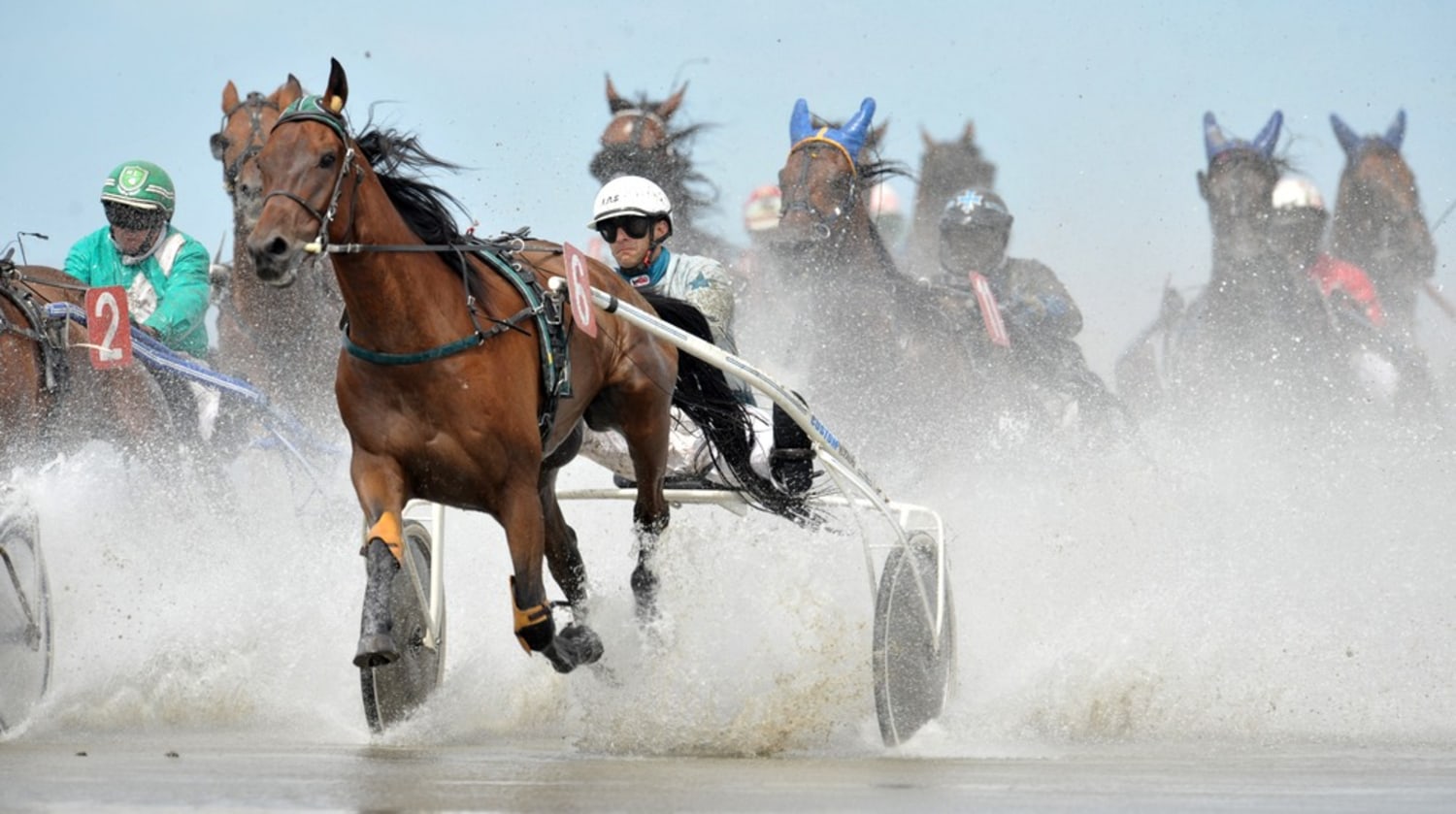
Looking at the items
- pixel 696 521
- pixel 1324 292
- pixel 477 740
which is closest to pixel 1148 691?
pixel 696 521

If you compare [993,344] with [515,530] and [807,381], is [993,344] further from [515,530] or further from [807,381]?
[515,530]

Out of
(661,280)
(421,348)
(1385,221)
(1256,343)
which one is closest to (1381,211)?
(1385,221)

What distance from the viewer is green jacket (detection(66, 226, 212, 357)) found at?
1038 cm

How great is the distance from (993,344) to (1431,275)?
5624 mm

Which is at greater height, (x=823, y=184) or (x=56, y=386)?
(x=823, y=184)

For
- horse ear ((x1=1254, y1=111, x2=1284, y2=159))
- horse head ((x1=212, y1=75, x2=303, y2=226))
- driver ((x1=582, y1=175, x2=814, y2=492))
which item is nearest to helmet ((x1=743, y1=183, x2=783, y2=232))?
horse ear ((x1=1254, y1=111, x2=1284, y2=159))

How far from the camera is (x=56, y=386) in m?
9.09

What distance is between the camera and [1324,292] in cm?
1558

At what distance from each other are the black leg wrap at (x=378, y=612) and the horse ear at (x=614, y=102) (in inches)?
331

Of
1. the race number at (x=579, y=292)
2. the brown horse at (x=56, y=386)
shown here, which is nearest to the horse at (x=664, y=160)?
the brown horse at (x=56, y=386)

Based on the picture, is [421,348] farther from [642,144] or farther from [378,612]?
[642,144]

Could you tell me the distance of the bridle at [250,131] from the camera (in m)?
11.6

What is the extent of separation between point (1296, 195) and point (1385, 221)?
810 millimetres

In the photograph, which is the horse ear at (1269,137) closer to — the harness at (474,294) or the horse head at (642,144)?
the horse head at (642,144)
